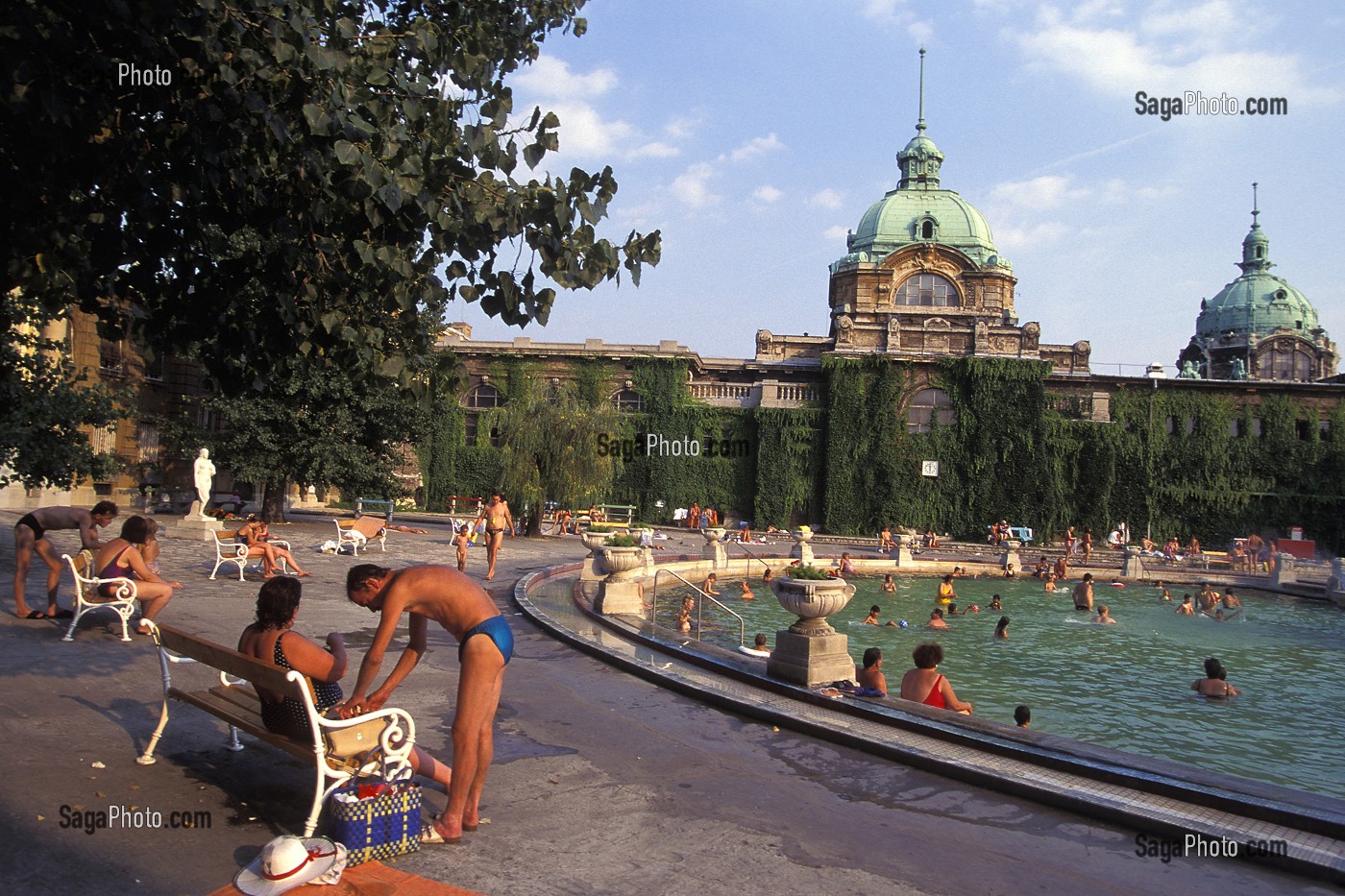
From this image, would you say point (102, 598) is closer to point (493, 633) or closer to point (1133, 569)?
point (493, 633)

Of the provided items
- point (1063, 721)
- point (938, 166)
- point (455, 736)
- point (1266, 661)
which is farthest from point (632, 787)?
point (938, 166)

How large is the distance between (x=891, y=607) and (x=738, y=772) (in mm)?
16435

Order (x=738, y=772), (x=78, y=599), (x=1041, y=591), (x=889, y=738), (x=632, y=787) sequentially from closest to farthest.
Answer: (x=632, y=787) → (x=738, y=772) → (x=889, y=738) → (x=78, y=599) → (x=1041, y=591)

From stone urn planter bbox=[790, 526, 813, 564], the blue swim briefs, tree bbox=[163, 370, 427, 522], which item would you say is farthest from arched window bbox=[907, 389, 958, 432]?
the blue swim briefs

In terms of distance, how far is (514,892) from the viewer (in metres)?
4.39

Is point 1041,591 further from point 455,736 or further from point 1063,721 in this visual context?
point 455,736

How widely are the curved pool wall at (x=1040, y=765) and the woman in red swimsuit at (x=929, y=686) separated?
2.68ft

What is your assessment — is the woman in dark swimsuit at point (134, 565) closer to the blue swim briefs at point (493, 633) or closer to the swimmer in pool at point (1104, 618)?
the blue swim briefs at point (493, 633)

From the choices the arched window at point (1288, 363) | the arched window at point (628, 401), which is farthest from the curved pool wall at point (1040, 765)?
the arched window at point (1288, 363)

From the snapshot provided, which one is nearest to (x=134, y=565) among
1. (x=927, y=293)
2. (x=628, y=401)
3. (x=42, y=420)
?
(x=42, y=420)

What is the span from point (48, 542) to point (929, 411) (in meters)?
38.0

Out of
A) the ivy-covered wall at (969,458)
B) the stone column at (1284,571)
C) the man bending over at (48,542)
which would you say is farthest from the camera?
the ivy-covered wall at (969,458)

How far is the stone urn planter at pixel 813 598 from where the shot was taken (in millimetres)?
9000

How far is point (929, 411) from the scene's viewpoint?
43.3 m
